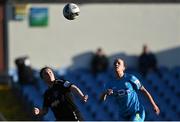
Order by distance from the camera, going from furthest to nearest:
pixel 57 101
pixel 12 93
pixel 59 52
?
pixel 59 52 < pixel 12 93 < pixel 57 101

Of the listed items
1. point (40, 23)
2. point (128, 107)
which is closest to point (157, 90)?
point (40, 23)

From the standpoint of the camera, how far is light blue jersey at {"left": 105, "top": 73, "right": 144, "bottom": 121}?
12.4 metres

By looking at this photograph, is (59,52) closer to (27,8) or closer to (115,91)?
(27,8)

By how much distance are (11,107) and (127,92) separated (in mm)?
10220

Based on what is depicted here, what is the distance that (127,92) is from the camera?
1245 centimetres

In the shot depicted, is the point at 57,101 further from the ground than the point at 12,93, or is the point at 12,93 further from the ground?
the point at 57,101

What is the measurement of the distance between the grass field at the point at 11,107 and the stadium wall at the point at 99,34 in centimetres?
166

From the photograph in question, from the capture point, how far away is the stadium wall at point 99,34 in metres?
25.0

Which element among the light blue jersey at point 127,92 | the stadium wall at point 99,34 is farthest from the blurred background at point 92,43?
the light blue jersey at point 127,92

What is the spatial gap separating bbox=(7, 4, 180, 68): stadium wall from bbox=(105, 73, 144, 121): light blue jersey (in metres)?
12.7

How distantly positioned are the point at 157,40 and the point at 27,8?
4894mm

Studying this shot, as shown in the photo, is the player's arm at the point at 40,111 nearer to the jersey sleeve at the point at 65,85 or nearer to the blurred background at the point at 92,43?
the jersey sleeve at the point at 65,85

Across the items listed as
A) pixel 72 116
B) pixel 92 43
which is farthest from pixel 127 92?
pixel 92 43

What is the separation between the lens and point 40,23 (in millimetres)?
24938
